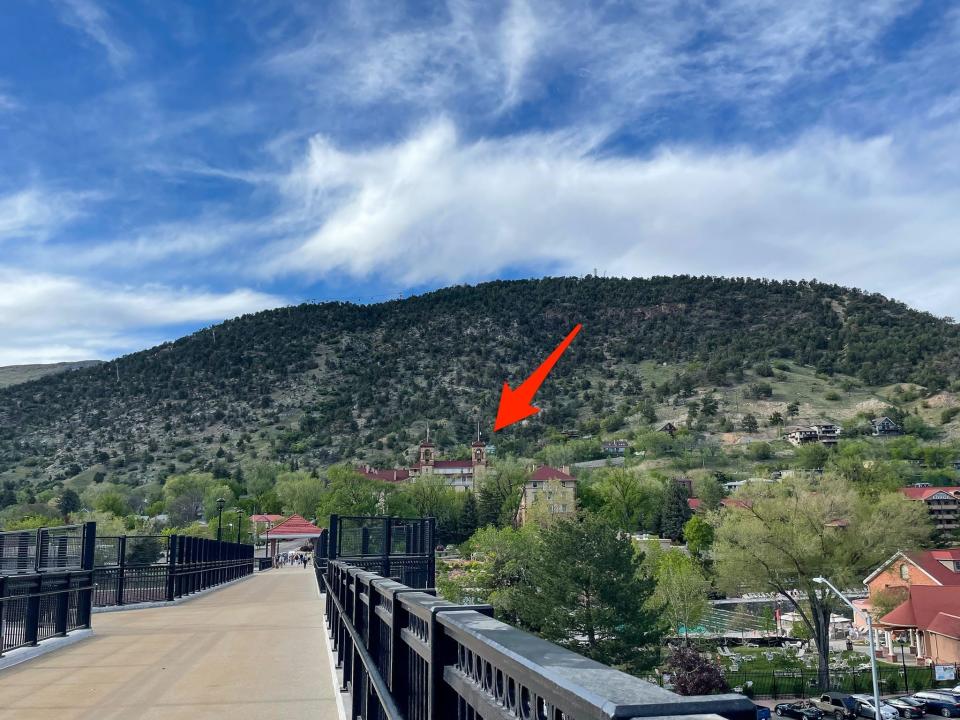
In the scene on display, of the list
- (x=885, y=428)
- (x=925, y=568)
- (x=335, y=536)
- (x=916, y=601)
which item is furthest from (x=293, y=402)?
(x=335, y=536)

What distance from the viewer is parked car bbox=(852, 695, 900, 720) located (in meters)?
31.2

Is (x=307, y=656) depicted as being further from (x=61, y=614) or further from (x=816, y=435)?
(x=816, y=435)

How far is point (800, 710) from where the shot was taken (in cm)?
3344

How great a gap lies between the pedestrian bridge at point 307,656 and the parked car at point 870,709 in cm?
2299

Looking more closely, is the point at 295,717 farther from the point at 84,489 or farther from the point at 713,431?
the point at 713,431

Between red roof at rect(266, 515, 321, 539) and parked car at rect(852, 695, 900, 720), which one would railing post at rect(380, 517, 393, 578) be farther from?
red roof at rect(266, 515, 321, 539)

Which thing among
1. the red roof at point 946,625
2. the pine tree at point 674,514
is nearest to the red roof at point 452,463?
the pine tree at point 674,514

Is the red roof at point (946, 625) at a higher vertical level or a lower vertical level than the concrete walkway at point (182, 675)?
lower

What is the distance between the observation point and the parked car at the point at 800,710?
108 feet

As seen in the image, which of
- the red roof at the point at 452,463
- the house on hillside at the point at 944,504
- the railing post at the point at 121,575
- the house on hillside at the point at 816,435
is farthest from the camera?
the house on hillside at the point at 816,435

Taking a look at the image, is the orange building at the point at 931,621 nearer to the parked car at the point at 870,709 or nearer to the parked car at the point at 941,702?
the parked car at the point at 941,702

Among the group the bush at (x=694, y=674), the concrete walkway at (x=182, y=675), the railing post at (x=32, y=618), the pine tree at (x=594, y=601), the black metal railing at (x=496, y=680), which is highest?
the black metal railing at (x=496, y=680)

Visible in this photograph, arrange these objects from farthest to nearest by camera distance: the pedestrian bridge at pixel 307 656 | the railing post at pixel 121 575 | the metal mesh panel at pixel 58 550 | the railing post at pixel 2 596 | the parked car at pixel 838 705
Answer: the parked car at pixel 838 705
the railing post at pixel 121 575
the metal mesh panel at pixel 58 550
the railing post at pixel 2 596
the pedestrian bridge at pixel 307 656

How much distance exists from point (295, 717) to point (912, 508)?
50.7 metres
